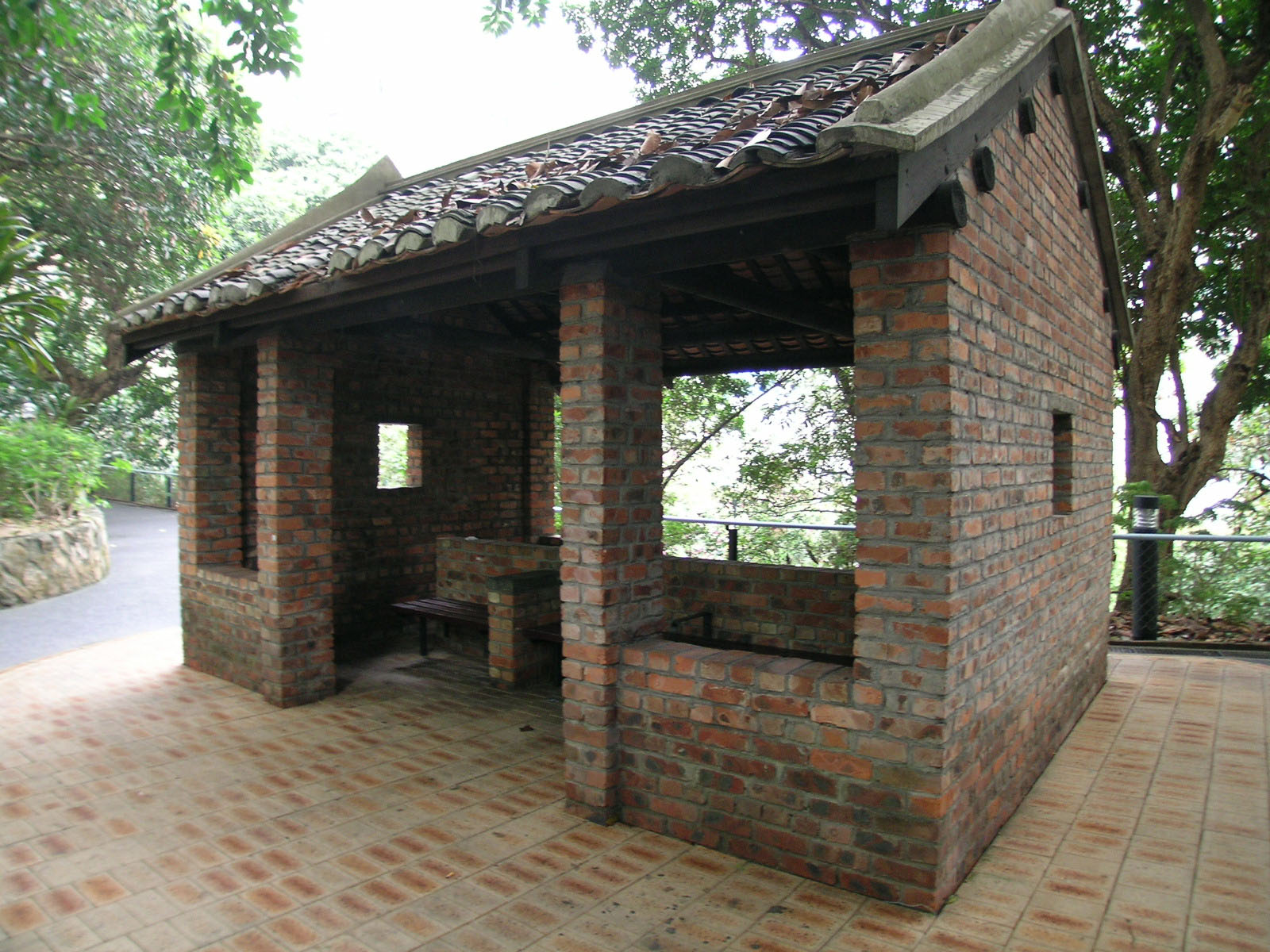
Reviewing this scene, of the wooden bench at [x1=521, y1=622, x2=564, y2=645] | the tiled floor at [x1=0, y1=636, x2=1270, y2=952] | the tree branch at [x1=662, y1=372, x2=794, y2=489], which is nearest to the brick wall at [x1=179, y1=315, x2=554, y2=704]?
the tiled floor at [x1=0, y1=636, x2=1270, y2=952]

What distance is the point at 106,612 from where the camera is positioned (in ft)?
26.4

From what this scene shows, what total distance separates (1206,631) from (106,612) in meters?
10.8

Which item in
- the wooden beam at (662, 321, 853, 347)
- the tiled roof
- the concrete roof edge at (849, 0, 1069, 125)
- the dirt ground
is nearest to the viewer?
the concrete roof edge at (849, 0, 1069, 125)

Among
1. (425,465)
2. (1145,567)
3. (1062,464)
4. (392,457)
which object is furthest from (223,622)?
(392,457)

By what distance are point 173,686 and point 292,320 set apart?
280 centimetres

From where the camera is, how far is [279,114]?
27.6 metres

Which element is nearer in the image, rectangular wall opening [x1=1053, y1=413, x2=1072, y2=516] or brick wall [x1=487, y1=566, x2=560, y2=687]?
rectangular wall opening [x1=1053, y1=413, x2=1072, y2=516]

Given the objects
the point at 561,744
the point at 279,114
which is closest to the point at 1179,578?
the point at 561,744

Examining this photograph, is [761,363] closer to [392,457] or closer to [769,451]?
[769,451]

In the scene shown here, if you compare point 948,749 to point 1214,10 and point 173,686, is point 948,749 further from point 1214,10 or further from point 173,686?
point 1214,10

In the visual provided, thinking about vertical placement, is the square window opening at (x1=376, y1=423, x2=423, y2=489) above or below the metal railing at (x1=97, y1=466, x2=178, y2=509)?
above

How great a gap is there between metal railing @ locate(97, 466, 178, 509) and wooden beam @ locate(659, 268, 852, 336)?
15.8m

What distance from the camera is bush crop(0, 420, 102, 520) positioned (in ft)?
29.5

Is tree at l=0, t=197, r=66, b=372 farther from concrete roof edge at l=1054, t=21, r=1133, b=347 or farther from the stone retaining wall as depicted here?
concrete roof edge at l=1054, t=21, r=1133, b=347
